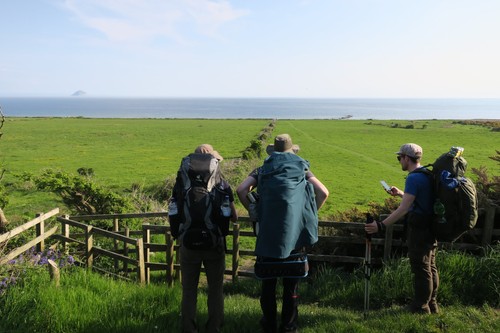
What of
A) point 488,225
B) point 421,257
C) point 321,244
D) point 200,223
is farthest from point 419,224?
point 321,244

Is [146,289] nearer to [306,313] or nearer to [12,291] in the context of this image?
[12,291]

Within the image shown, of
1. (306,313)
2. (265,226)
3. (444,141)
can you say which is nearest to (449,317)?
(306,313)

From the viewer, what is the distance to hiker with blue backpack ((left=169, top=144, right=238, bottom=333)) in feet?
14.4

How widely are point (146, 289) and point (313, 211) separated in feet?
9.08

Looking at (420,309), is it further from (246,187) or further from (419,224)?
(246,187)

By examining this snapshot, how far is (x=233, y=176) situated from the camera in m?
22.2

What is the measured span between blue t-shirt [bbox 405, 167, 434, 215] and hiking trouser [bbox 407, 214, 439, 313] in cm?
14

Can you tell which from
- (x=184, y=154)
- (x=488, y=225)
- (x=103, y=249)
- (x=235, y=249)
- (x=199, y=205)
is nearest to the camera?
(x=199, y=205)

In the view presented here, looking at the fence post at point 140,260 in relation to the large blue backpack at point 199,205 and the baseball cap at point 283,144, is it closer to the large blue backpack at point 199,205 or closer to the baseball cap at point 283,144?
the large blue backpack at point 199,205

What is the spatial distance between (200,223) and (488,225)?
16.4 ft

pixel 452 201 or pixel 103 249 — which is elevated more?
pixel 452 201

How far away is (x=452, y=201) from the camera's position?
4703 mm

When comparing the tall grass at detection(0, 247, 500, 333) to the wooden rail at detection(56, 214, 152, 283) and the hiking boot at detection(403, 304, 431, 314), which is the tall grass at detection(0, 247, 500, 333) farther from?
the wooden rail at detection(56, 214, 152, 283)

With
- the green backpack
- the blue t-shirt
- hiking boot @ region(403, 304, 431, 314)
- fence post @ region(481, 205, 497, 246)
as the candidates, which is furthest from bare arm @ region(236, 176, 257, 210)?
fence post @ region(481, 205, 497, 246)
